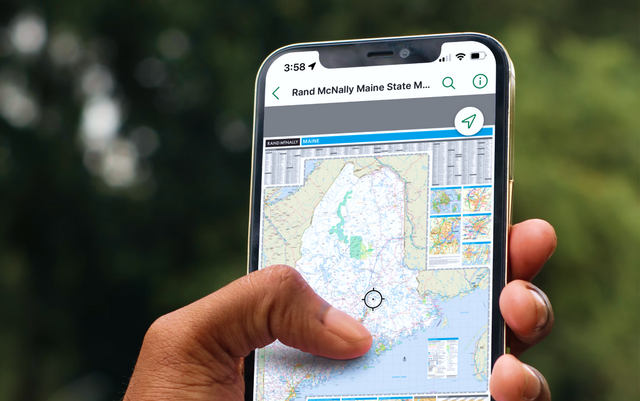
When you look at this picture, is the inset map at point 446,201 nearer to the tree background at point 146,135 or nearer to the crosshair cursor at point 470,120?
the crosshair cursor at point 470,120

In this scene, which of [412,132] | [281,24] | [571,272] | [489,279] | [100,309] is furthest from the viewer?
[100,309]

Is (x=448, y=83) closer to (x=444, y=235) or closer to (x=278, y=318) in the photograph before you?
(x=444, y=235)

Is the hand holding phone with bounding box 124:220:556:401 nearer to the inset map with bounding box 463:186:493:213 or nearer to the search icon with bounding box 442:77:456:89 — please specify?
the inset map with bounding box 463:186:493:213

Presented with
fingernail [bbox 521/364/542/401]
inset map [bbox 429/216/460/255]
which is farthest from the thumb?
fingernail [bbox 521/364/542/401]

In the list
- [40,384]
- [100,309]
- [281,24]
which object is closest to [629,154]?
[281,24]

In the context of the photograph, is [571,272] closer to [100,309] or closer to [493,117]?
[100,309]

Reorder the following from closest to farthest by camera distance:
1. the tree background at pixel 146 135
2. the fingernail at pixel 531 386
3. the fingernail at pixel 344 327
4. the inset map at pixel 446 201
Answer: the fingernail at pixel 531 386 < the fingernail at pixel 344 327 < the inset map at pixel 446 201 < the tree background at pixel 146 135

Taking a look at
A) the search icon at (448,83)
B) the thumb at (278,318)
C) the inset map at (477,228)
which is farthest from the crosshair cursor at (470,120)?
the thumb at (278,318)
